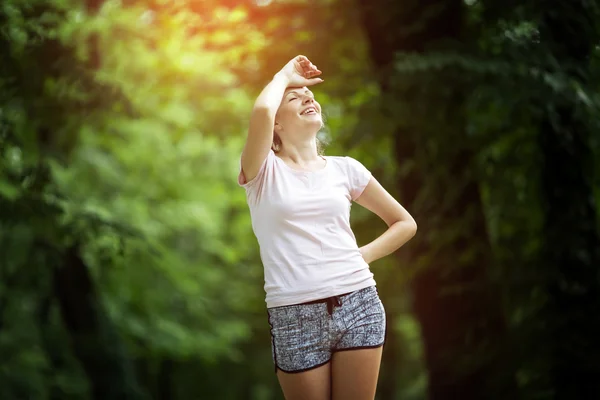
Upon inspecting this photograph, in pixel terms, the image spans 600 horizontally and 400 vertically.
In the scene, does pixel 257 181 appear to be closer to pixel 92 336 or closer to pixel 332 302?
pixel 332 302

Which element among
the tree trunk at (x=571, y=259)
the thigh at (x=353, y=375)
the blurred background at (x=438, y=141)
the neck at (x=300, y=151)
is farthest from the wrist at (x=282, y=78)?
the tree trunk at (x=571, y=259)

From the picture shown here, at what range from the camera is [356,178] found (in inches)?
116

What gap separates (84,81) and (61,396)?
17.5 feet

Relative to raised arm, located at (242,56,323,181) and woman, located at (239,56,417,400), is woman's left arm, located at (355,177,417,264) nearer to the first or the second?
woman, located at (239,56,417,400)

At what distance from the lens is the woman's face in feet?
9.60

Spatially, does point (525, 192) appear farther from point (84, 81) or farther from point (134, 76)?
point (134, 76)

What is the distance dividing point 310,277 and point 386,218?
522 mm

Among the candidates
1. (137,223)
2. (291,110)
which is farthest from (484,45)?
(137,223)

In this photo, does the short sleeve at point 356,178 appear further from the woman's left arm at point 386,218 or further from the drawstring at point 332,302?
the drawstring at point 332,302

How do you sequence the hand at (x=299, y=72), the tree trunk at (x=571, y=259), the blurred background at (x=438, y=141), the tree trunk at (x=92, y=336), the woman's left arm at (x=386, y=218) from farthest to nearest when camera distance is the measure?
the tree trunk at (x=92, y=336) < the tree trunk at (x=571, y=259) < the blurred background at (x=438, y=141) < the woman's left arm at (x=386, y=218) < the hand at (x=299, y=72)

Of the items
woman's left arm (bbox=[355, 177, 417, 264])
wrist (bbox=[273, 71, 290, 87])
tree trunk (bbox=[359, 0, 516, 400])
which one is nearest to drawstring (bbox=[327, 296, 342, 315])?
woman's left arm (bbox=[355, 177, 417, 264])

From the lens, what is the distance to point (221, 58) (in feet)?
28.2

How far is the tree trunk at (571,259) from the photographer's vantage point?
21.9 ft

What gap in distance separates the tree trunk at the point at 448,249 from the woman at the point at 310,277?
398 centimetres
